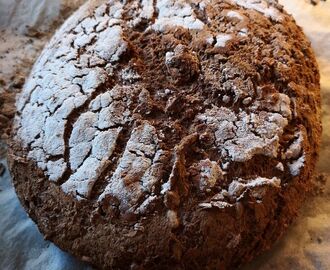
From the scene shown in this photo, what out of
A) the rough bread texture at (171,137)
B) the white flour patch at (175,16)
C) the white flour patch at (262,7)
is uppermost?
the white flour patch at (262,7)

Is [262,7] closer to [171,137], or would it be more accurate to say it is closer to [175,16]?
[175,16]

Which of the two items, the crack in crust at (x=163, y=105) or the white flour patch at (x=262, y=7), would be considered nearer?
the crack in crust at (x=163, y=105)

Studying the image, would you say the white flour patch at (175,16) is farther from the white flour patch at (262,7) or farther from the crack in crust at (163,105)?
the white flour patch at (262,7)

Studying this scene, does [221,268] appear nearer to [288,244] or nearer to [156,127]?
[288,244]

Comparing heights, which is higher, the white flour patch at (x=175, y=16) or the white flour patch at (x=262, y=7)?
the white flour patch at (x=262, y=7)

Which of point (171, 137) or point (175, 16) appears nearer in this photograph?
point (171, 137)

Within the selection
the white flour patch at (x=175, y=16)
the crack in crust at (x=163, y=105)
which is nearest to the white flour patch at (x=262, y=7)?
the crack in crust at (x=163, y=105)

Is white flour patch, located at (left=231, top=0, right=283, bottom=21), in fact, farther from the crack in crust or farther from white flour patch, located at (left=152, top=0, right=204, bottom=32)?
white flour patch, located at (left=152, top=0, right=204, bottom=32)

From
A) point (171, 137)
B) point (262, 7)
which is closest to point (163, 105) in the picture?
point (171, 137)

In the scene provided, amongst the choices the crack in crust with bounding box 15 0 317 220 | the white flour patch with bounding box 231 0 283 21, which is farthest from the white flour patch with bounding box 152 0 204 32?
the white flour patch with bounding box 231 0 283 21
